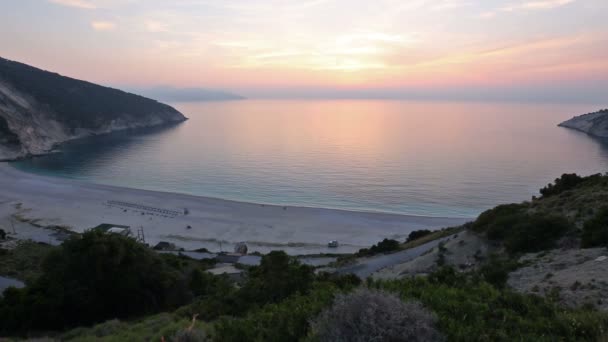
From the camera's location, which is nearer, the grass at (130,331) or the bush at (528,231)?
the grass at (130,331)

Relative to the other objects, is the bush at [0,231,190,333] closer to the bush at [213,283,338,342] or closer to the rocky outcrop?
the bush at [213,283,338,342]

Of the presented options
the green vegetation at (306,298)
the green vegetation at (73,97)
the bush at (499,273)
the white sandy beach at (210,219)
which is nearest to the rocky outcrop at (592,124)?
the white sandy beach at (210,219)

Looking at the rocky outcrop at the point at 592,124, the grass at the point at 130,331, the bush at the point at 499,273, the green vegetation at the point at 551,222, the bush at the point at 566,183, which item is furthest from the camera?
the rocky outcrop at the point at 592,124

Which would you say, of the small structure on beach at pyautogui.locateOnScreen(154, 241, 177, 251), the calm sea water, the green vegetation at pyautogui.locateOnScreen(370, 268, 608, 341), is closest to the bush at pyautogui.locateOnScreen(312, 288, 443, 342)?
the green vegetation at pyautogui.locateOnScreen(370, 268, 608, 341)

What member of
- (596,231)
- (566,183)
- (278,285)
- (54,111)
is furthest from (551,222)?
(54,111)

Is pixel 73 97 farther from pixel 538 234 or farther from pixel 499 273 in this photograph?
pixel 499 273

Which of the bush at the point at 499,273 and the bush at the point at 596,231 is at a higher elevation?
the bush at the point at 596,231

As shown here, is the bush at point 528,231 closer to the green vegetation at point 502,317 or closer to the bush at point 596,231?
the bush at point 596,231

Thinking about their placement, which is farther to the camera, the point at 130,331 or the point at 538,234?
the point at 538,234
